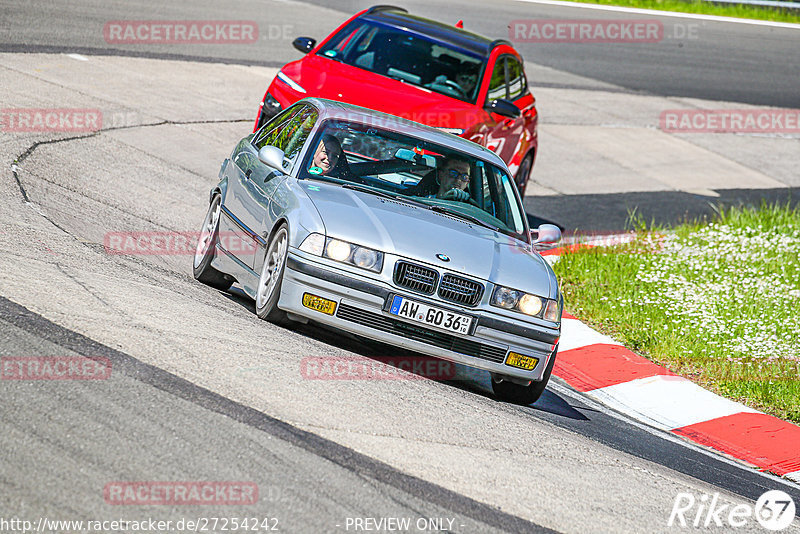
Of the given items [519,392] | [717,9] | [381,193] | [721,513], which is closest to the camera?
[721,513]

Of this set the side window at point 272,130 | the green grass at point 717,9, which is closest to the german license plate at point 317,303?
the side window at point 272,130

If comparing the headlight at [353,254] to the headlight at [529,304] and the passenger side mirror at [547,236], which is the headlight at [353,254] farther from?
the passenger side mirror at [547,236]

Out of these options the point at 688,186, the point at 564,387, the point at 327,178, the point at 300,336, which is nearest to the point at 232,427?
the point at 300,336

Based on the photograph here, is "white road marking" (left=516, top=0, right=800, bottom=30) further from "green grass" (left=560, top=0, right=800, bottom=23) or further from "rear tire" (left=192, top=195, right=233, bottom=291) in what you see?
"rear tire" (left=192, top=195, right=233, bottom=291)

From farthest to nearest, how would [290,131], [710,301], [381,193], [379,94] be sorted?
[379,94] → [710,301] → [290,131] → [381,193]

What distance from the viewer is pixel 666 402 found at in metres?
8.45

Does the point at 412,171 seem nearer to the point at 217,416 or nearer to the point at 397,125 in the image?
the point at 397,125

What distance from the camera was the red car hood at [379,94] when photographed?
11156mm

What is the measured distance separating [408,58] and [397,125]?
4.16 meters

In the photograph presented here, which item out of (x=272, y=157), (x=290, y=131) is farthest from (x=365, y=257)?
(x=290, y=131)

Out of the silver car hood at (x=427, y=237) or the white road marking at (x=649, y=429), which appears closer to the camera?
the silver car hood at (x=427, y=237)

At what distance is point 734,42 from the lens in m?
26.5

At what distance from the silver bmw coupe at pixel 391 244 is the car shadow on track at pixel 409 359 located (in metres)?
0.21

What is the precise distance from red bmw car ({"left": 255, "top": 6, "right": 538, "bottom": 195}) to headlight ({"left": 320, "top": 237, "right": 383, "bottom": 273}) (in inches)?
183
